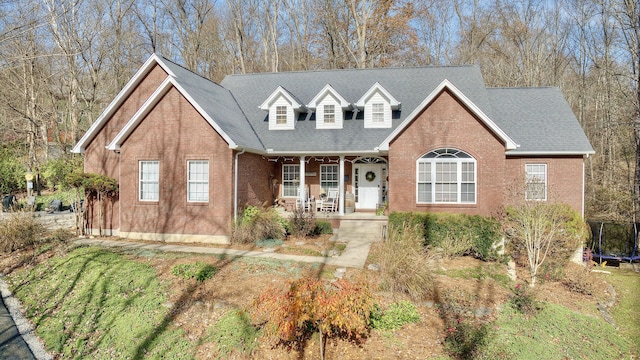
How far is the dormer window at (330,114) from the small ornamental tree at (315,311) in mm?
12175

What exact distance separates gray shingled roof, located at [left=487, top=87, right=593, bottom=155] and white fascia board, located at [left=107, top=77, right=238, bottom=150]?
40.2ft

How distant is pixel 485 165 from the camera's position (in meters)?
13.5

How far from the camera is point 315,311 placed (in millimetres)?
6449

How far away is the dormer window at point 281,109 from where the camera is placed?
60.2 feet

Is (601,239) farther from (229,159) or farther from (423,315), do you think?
(229,159)

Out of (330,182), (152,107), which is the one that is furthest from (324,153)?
(152,107)

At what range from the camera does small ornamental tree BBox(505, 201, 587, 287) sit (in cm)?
1045

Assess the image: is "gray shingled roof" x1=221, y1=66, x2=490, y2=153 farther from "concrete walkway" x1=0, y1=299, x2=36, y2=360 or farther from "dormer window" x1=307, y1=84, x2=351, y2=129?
"concrete walkway" x1=0, y1=299, x2=36, y2=360

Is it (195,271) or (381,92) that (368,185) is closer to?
(381,92)

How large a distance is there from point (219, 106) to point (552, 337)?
568 inches

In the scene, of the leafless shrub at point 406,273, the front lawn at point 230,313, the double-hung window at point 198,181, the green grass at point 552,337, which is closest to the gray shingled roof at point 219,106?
the double-hung window at point 198,181

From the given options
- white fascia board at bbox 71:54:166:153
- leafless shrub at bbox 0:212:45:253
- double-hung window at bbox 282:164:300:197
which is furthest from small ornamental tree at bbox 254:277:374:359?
white fascia board at bbox 71:54:166:153

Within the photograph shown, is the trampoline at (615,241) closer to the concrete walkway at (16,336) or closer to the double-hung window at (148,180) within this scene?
the double-hung window at (148,180)

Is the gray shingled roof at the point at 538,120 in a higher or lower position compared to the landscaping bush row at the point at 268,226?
higher
